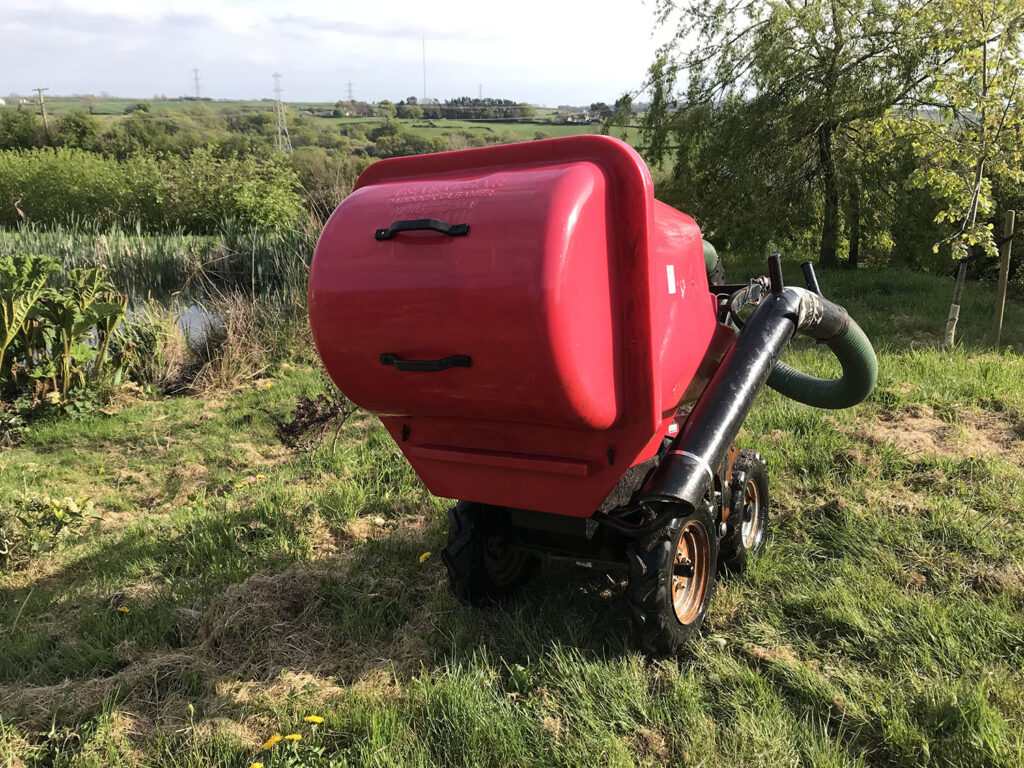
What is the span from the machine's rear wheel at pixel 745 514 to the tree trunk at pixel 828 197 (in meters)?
9.29

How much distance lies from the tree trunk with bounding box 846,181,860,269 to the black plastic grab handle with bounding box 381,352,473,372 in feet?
35.9

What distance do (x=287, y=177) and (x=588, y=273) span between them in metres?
23.5

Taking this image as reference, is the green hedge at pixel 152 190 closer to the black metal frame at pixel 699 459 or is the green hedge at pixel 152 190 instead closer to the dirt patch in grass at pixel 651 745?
the black metal frame at pixel 699 459

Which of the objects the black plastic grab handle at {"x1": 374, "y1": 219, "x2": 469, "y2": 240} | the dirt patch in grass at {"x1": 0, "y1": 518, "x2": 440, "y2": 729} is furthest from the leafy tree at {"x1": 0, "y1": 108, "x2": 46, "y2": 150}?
the black plastic grab handle at {"x1": 374, "y1": 219, "x2": 469, "y2": 240}

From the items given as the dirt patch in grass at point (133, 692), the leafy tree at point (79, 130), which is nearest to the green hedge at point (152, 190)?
the dirt patch in grass at point (133, 692)

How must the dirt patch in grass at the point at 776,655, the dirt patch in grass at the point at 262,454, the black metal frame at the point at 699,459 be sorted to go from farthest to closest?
the dirt patch in grass at the point at 262,454 → the dirt patch in grass at the point at 776,655 → the black metal frame at the point at 699,459

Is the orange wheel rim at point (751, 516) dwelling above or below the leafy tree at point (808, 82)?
below

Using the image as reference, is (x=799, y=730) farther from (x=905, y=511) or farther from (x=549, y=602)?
(x=905, y=511)

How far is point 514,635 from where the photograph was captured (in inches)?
117

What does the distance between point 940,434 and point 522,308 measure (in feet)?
13.3

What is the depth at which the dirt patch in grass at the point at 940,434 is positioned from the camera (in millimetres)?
4492

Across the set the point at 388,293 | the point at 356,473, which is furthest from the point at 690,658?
the point at 356,473

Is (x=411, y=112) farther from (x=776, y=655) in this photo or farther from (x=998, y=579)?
(x=776, y=655)

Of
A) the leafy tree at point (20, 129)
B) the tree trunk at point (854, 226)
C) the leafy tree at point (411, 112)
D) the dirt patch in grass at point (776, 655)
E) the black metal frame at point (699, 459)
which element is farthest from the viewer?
the leafy tree at point (411, 112)
